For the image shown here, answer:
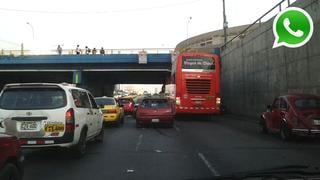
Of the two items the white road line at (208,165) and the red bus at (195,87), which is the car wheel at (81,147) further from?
the red bus at (195,87)

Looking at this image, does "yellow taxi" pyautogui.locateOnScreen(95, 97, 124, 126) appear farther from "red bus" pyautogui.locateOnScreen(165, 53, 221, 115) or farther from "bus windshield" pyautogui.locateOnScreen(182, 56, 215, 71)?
"bus windshield" pyautogui.locateOnScreen(182, 56, 215, 71)

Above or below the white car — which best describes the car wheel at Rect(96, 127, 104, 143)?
below

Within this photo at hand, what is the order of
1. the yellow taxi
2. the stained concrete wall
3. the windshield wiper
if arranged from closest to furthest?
the windshield wiper < the stained concrete wall < the yellow taxi

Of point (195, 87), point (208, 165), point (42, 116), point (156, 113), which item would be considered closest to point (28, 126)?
point (42, 116)

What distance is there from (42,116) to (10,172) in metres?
4.42

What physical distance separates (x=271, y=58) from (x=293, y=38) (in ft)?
15.0

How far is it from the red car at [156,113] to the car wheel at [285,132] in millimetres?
7295

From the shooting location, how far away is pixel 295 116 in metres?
16.0

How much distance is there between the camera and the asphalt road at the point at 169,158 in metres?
9.65

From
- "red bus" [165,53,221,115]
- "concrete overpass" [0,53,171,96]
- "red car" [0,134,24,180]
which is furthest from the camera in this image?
"concrete overpass" [0,53,171,96]

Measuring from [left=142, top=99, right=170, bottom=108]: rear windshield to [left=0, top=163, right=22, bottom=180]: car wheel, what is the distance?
16390 millimetres

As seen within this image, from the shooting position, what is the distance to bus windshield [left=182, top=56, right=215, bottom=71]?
2922cm

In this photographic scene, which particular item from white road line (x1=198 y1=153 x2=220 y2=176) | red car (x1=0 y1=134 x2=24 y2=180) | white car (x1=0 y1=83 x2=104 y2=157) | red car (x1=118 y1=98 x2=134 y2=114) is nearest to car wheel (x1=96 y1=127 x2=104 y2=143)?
white car (x1=0 y1=83 x2=104 y2=157)

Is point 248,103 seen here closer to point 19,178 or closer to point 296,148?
point 296,148
